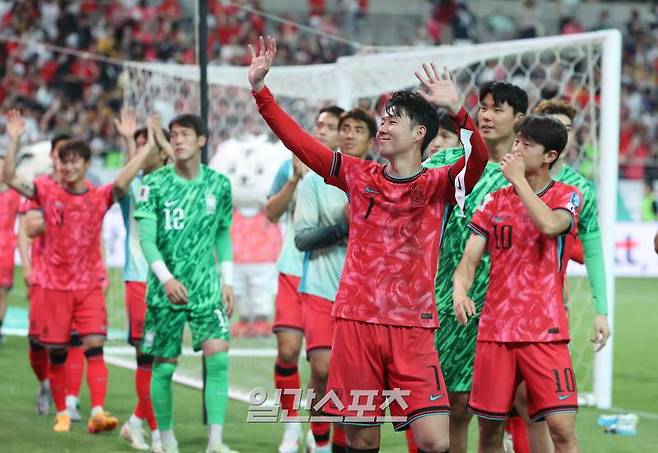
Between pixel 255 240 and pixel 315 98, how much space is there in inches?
76.5

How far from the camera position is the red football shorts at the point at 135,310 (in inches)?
321

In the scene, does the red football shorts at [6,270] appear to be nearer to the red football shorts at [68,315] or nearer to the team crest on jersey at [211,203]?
the red football shorts at [68,315]

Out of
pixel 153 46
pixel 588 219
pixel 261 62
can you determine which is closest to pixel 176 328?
pixel 588 219

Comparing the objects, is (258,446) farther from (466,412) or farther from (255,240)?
(255,240)

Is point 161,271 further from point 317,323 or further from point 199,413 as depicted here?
point 199,413

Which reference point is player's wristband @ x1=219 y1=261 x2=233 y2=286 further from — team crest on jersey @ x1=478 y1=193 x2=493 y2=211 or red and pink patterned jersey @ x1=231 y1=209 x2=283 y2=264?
red and pink patterned jersey @ x1=231 y1=209 x2=283 y2=264

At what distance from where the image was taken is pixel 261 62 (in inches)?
190

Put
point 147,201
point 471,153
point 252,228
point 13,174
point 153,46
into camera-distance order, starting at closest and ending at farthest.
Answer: point 471,153 → point 147,201 → point 13,174 → point 252,228 → point 153,46

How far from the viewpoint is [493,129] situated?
5918mm

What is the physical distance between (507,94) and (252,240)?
24.3 feet

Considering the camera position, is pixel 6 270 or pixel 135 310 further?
pixel 6 270

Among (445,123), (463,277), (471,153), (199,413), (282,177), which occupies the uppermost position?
(445,123)

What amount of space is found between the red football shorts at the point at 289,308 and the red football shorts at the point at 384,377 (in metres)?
2.43

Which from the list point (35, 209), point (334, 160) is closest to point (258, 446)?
point (35, 209)
